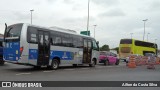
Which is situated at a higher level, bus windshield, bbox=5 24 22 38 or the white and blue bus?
bus windshield, bbox=5 24 22 38

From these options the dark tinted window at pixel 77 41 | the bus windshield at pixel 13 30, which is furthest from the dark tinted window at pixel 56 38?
the bus windshield at pixel 13 30

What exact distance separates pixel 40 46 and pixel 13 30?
2.06 meters

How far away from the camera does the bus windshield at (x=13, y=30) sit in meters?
16.9

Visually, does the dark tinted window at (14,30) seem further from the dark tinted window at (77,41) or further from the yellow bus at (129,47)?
the yellow bus at (129,47)

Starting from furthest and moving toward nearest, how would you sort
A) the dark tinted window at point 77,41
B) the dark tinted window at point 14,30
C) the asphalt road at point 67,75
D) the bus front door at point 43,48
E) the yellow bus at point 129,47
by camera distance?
the yellow bus at point 129,47 → the dark tinted window at point 77,41 → the bus front door at point 43,48 → the dark tinted window at point 14,30 → the asphalt road at point 67,75

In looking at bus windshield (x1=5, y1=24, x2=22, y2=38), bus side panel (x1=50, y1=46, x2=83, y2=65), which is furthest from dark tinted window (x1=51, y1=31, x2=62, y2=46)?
bus windshield (x1=5, y1=24, x2=22, y2=38)

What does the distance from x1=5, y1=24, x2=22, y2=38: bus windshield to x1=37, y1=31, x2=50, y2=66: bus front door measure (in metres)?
1.56

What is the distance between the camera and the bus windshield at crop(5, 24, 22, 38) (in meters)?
16.9

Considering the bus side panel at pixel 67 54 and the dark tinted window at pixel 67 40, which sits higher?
the dark tinted window at pixel 67 40

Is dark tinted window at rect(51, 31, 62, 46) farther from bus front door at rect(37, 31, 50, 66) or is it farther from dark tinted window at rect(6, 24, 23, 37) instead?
dark tinted window at rect(6, 24, 23, 37)

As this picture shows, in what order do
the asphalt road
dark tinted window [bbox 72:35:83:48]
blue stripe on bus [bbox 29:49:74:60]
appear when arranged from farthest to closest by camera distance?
dark tinted window [bbox 72:35:83:48]
blue stripe on bus [bbox 29:49:74:60]
the asphalt road

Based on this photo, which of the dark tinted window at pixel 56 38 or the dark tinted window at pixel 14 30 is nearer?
the dark tinted window at pixel 14 30

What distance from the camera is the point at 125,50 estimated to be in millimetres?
45000

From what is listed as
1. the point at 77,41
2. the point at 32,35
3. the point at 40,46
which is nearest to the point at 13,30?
the point at 32,35
